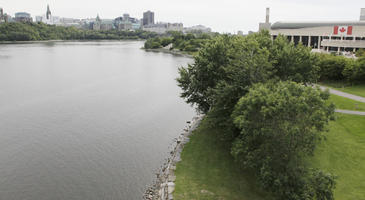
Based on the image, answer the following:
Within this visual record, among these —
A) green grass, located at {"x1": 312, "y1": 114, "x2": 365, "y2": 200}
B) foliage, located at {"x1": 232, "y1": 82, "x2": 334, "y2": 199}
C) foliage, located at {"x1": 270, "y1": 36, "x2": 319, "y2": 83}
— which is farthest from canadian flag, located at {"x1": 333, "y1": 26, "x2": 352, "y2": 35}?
foliage, located at {"x1": 232, "y1": 82, "x2": 334, "y2": 199}

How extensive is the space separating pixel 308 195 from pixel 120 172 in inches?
605

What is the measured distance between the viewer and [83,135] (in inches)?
1423

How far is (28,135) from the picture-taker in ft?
117

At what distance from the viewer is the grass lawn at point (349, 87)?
44828 mm

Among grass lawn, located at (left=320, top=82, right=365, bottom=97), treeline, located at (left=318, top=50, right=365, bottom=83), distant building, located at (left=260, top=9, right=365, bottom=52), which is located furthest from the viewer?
distant building, located at (left=260, top=9, right=365, bottom=52)

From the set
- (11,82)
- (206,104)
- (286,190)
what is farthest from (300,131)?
(11,82)

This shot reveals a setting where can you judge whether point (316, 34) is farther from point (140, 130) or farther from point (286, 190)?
point (286, 190)

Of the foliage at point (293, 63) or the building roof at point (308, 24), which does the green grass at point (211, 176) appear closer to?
the foliage at point (293, 63)

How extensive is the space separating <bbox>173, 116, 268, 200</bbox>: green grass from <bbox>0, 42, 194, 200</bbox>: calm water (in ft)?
9.74

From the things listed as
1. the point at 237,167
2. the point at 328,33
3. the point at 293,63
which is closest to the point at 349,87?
the point at 293,63

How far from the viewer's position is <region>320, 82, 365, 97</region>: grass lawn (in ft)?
147

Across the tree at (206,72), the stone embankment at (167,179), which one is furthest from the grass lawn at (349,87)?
the stone embankment at (167,179)

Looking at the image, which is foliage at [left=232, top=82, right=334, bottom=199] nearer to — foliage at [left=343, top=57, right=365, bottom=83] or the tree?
the tree

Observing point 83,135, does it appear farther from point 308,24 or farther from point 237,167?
point 308,24
